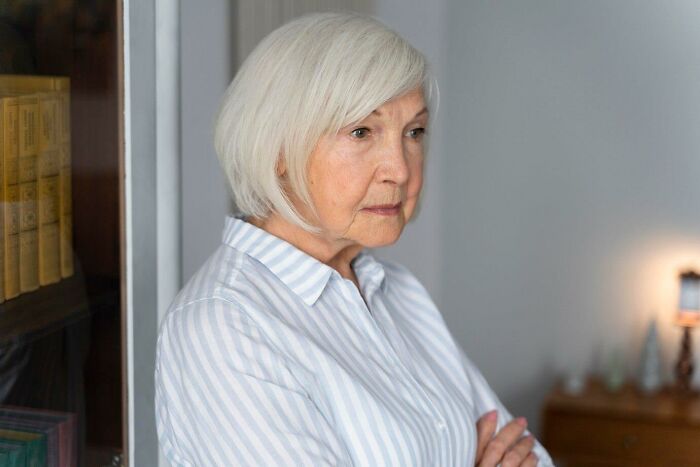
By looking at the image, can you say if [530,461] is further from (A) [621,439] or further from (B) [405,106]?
(A) [621,439]

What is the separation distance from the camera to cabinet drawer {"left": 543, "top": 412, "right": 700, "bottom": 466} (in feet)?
11.5

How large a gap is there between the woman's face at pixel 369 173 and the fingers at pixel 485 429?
442 millimetres

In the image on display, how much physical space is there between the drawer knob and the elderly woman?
7.06 feet

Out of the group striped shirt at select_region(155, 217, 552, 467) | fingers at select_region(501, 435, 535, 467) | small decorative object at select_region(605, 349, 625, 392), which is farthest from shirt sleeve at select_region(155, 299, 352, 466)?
small decorative object at select_region(605, 349, 625, 392)

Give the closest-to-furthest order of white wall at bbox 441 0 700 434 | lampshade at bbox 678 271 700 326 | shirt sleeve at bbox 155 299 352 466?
shirt sleeve at bbox 155 299 352 466, lampshade at bbox 678 271 700 326, white wall at bbox 441 0 700 434

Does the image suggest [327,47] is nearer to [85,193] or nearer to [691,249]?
[85,193]

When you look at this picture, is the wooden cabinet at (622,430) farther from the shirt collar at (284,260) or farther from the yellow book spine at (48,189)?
the yellow book spine at (48,189)

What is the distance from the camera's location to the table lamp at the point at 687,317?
3.72 metres

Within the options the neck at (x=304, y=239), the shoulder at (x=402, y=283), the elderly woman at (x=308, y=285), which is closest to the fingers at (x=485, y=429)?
the elderly woman at (x=308, y=285)

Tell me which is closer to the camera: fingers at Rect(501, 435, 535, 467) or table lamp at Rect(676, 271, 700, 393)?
fingers at Rect(501, 435, 535, 467)

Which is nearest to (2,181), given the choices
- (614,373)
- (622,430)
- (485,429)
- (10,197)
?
(10,197)

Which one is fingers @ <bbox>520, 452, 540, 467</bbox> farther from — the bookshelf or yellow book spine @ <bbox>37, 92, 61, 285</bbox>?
yellow book spine @ <bbox>37, 92, 61, 285</bbox>

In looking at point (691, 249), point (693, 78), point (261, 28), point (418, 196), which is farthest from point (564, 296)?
point (418, 196)

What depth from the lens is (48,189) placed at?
1.54 m
